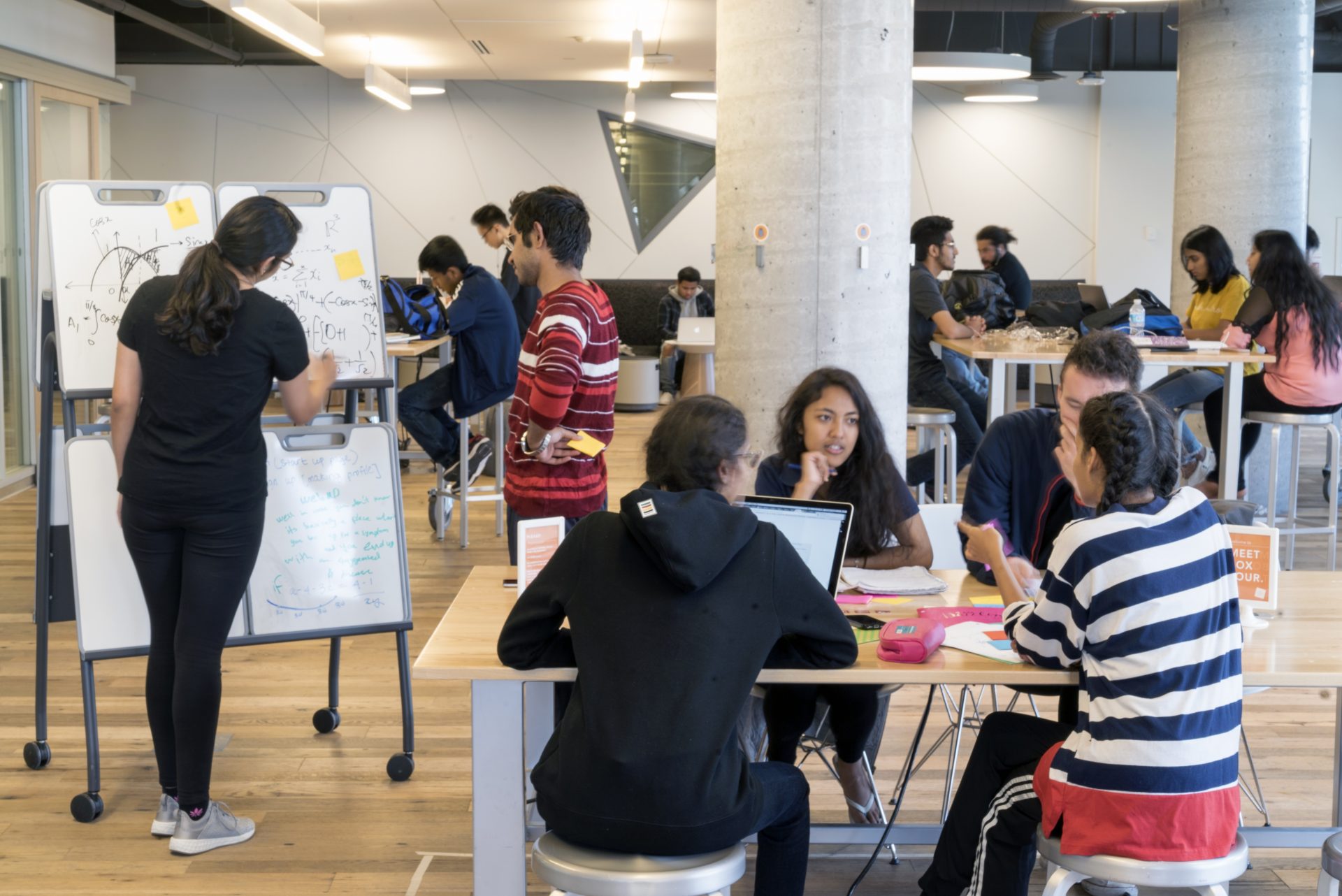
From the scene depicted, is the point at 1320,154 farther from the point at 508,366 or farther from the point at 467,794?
the point at 467,794

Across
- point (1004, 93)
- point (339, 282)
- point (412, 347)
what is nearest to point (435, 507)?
point (412, 347)

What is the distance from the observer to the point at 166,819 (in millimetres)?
3270

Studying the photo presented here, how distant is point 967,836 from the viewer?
2.47 metres

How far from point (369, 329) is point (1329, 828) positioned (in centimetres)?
275

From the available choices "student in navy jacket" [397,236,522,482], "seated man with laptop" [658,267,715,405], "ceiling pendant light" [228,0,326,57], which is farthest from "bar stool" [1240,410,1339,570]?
"seated man with laptop" [658,267,715,405]

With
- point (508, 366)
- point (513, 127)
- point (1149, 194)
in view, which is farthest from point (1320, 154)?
point (508, 366)

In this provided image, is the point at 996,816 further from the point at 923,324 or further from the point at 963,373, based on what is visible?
the point at 963,373

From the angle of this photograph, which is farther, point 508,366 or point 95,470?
point 508,366

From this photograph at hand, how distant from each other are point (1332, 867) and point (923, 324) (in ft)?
15.3

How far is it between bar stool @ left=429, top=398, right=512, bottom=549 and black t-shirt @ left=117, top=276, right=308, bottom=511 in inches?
139

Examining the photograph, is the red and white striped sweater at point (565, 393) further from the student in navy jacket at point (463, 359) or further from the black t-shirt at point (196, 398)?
the student in navy jacket at point (463, 359)

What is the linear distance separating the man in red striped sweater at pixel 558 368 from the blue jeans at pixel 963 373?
3.80 metres

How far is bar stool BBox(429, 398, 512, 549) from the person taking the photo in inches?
264

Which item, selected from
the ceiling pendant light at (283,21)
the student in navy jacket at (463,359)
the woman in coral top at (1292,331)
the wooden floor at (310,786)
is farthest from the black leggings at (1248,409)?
the ceiling pendant light at (283,21)
